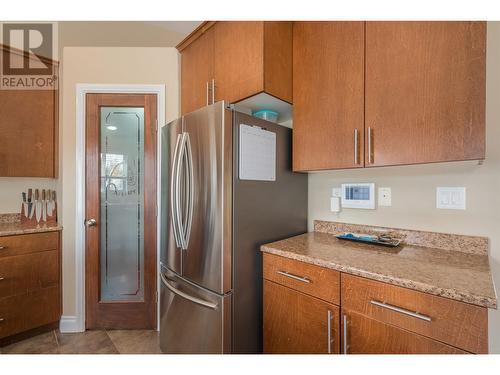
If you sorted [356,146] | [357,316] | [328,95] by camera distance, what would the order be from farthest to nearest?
[328,95], [356,146], [357,316]

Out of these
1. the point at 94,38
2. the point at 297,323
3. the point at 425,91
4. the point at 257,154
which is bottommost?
the point at 297,323

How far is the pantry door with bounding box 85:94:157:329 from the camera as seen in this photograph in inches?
81.7

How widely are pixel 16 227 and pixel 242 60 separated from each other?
2194mm

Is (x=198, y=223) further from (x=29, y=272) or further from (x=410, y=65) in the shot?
(x=29, y=272)

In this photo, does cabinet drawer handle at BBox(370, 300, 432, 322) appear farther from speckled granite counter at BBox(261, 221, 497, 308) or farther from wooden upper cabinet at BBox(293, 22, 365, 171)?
wooden upper cabinet at BBox(293, 22, 365, 171)

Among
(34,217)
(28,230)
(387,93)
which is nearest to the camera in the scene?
(387,93)

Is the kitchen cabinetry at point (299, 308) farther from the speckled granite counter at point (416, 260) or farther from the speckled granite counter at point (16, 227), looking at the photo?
the speckled granite counter at point (16, 227)

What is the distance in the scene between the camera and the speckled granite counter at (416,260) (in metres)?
0.81

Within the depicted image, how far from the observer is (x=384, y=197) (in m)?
1.47

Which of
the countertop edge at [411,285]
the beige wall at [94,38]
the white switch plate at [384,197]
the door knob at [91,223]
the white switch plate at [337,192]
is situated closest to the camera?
the countertop edge at [411,285]

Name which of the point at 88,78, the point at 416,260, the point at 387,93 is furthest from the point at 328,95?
the point at 88,78

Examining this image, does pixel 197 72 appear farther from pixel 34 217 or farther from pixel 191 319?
pixel 34 217

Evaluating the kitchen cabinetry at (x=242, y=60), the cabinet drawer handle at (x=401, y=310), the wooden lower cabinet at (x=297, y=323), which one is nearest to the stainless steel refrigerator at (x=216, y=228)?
the wooden lower cabinet at (x=297, y=323)

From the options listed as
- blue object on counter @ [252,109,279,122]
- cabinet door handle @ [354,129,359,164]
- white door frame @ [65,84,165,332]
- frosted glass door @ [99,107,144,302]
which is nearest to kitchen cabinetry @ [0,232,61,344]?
white door frame @ [65,84,165,332]
